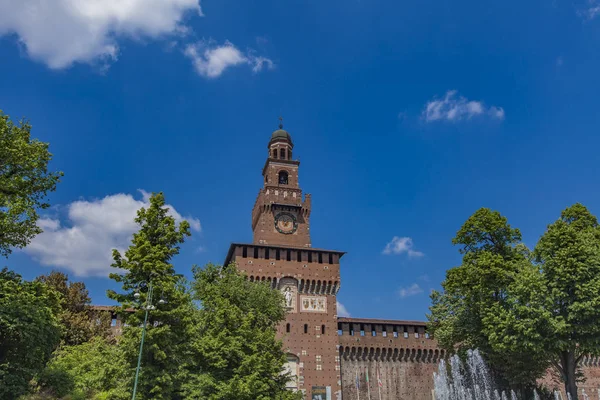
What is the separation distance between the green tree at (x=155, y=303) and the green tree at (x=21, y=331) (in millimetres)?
4478

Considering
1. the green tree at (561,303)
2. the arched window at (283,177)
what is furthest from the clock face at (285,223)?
the green tree at (561,303)

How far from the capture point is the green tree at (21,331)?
2392cm

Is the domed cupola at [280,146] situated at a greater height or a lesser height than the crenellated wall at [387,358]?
greater

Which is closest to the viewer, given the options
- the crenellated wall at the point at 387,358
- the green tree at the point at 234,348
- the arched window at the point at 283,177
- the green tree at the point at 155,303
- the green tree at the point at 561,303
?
the green tree at the point at 155,303

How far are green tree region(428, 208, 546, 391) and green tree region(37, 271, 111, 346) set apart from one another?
28519 mm

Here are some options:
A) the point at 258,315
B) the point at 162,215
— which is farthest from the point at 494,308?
the point at 162,215

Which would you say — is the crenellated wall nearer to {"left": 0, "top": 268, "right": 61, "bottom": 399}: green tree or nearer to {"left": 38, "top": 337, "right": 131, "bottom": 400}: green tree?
{"left": 38, "top": 337, "right": 131, "bottom": 400}: green tree

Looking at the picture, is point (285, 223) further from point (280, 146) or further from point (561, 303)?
point (561, 303)

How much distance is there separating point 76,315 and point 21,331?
2012 cm

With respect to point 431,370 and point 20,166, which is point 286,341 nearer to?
point 431,370

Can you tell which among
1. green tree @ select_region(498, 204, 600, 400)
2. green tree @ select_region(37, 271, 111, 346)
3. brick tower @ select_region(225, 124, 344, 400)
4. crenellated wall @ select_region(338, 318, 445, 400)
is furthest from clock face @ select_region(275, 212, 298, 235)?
green tree @ select_region(498, 204, 600, 400)

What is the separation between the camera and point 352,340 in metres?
52.3

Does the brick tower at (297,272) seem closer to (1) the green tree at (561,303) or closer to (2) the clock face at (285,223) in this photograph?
(2) the clock face at (285,223)

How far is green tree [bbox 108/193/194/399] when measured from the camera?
73.5ft
